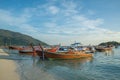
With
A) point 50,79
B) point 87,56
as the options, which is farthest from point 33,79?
point 87,56

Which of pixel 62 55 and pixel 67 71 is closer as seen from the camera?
pixel 67 71

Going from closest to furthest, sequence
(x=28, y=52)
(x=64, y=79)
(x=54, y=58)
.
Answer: (x=64, y=79) → (x=54, y=58) → (x=28, y=52)

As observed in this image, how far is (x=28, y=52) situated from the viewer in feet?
153

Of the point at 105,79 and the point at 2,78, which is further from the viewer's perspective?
the point at 105,79

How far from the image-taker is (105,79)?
53.5ft

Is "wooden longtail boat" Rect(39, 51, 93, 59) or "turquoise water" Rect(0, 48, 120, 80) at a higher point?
"wooden longtail boat" Rect(39, 51, 93, 59)

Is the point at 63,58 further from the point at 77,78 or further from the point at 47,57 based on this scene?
the point at 77,78

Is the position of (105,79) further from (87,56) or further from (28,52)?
(28,52)

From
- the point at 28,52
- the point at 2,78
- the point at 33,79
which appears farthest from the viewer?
the point at 28,52

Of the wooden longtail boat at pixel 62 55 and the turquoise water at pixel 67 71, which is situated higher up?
the wooden longtail boat at pixel 62 55

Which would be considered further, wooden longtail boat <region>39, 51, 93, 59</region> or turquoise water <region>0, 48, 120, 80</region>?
wooden longtail boat <region>39, 51, 93, 59</region>

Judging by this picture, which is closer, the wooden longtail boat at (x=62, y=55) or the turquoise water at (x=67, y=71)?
the turquoise water at (x=67, y=71)

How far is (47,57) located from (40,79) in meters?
17.1

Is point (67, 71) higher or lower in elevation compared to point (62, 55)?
lower
